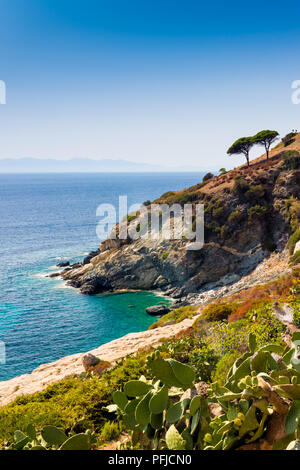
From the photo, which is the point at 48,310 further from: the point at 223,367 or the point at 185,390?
the point at 185,390

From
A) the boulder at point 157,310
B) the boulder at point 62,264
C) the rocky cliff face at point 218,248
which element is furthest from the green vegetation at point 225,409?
the boulder at point 62,264

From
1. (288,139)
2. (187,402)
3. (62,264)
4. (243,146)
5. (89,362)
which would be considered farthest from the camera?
(288,139)

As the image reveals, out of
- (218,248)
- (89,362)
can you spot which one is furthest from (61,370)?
(218,248)

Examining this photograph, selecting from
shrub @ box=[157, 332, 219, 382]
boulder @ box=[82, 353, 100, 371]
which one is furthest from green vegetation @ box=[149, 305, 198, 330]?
shrub @ box=[157, 332, 219, 382]

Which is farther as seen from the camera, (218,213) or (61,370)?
(218,213)

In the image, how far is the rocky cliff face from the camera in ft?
164

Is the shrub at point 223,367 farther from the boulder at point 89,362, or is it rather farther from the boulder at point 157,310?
the boulder at point 157,310

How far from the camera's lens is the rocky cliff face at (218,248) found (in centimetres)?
5012

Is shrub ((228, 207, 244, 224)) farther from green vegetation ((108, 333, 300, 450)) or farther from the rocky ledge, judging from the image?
green vegetation ((108, 333, 300, 450))

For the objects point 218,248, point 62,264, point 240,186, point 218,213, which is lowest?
point 62,264

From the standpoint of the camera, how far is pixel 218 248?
52.1 meters

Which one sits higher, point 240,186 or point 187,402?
point 240,186
